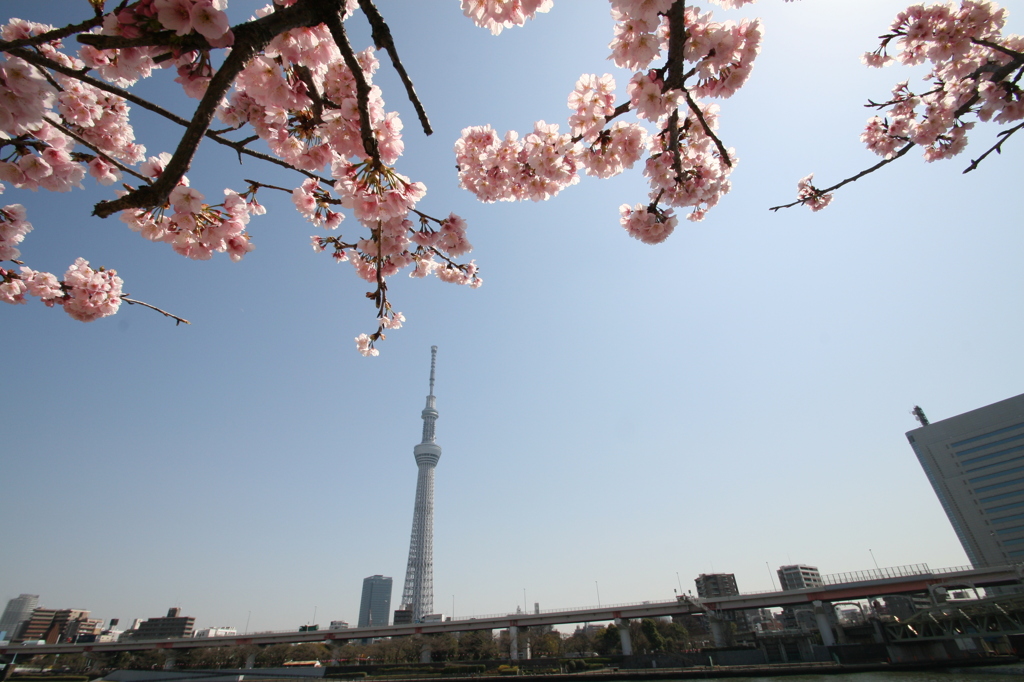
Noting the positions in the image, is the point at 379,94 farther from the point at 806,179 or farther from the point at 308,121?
the point at 806,179

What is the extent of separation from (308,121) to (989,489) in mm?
91207

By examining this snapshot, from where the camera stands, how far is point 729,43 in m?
2.60

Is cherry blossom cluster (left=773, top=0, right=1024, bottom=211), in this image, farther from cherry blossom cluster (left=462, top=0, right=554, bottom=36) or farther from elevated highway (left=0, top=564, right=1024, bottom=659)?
elevated highway (left=0, top=564, right=1024, bottom=659)

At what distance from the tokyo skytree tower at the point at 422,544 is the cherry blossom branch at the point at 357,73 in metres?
77.4

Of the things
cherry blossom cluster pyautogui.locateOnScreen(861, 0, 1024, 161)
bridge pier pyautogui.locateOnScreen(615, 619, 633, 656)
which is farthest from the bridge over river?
cherry blossom cluster pyautogui.locateOnScreen(861, 0, 1024, 161)

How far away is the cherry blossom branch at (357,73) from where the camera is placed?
1985 millimetres

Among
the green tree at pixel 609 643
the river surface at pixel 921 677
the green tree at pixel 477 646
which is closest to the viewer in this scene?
the river surface at pixel 921 677

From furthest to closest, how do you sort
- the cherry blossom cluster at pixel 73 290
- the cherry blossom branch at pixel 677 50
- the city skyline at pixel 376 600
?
1. the city skyline at pixel 376 600
2. the cherry blossom cluster at pixel 73 290
3. the cherry blossom branch at pixel 677 50

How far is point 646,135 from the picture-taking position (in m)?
3.32

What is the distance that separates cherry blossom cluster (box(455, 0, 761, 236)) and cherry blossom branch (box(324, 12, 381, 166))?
0.92m

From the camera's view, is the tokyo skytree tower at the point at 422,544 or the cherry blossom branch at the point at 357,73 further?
the tokyo skytree tower at the point at 422,544

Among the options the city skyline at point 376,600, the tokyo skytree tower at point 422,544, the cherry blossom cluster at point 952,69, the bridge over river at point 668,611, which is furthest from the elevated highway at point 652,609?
the city skyline at point 376,600

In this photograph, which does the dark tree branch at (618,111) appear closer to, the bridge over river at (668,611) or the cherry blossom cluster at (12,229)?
the cherry blossom cluster at (12,229)

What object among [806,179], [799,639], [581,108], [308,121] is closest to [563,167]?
[581,108]
